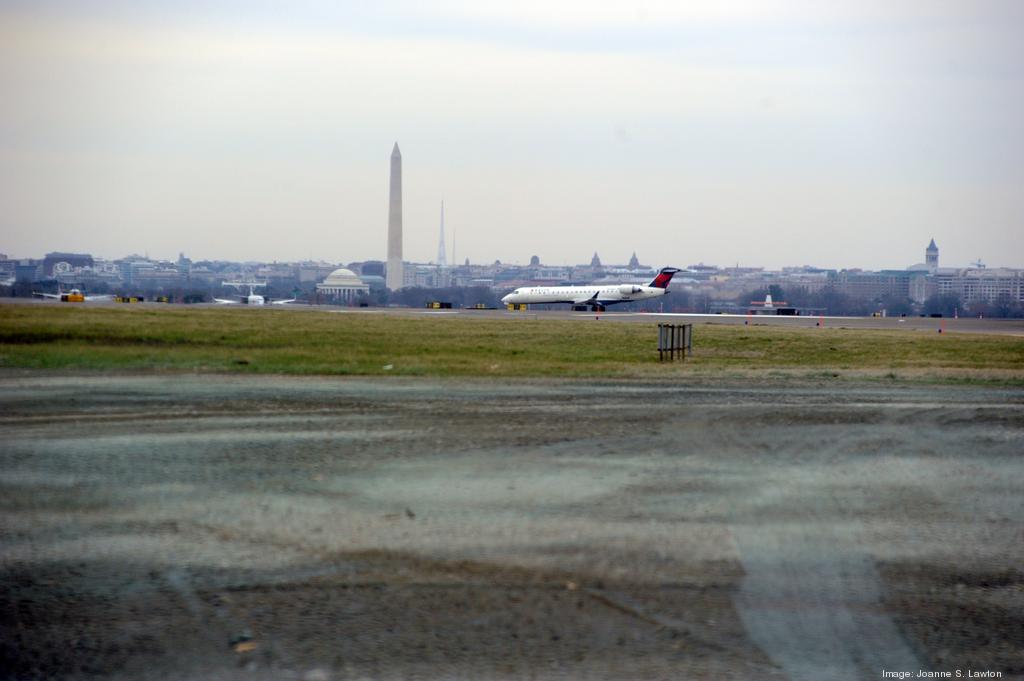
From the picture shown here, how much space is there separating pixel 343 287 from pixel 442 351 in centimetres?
15859

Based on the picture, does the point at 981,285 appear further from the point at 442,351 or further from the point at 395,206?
the point at 442,351

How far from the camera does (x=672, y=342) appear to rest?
3256 cm

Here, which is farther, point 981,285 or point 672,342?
point 981,285

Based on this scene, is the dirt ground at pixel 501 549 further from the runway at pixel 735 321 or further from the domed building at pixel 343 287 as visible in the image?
the domed building at pixel 343 287

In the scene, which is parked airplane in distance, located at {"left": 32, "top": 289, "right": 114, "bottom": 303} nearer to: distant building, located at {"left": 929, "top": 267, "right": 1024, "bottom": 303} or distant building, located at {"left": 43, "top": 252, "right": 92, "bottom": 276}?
distant building, located at {"left": 43, "top": 252, "right": 92, "bottom": 276}

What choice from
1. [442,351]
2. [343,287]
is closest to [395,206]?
[343,287]

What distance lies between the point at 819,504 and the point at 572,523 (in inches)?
97.3

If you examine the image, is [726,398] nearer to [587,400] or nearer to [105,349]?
[587,400]

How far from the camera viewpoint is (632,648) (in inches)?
239

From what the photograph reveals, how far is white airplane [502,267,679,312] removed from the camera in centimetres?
9931

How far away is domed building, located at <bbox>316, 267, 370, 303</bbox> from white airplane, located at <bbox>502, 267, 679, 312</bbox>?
7435cm

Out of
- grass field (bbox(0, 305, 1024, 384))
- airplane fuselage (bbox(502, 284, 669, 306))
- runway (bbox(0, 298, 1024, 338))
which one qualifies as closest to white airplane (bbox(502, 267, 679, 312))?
airplane fuselage (bbox(502, 284, 669, 306))

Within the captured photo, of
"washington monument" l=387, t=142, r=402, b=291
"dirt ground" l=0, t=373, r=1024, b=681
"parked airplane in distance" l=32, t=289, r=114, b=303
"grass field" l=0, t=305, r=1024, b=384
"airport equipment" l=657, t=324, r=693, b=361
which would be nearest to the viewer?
"dirt ground" l=0, t=373, r=1024, b=681

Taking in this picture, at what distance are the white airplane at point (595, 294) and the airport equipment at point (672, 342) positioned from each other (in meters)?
64.6
